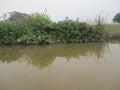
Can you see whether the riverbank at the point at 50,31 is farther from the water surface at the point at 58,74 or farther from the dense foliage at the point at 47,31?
the water surface at the point at 58,74

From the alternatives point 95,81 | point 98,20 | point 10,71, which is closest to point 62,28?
point 98,20

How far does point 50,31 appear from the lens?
985 cm

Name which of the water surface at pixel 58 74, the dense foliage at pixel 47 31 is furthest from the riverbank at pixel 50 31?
the water surface at pixel 58 74

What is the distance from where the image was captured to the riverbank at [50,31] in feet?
31.7

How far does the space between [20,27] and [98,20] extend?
14.3 ft

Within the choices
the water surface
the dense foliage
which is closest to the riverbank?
the dense foliage

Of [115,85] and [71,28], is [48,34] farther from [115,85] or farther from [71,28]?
[115,85]

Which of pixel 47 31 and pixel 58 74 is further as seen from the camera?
pixel 47 31

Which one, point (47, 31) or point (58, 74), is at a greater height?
point (47, 31)

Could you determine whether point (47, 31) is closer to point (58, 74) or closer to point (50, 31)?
point (50, 31)

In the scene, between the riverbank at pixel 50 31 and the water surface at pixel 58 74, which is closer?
the water surface at pixel 58 74

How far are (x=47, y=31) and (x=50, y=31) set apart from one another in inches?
6.7

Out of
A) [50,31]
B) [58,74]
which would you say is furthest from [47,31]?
[58,74]

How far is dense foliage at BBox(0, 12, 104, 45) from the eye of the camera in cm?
964
